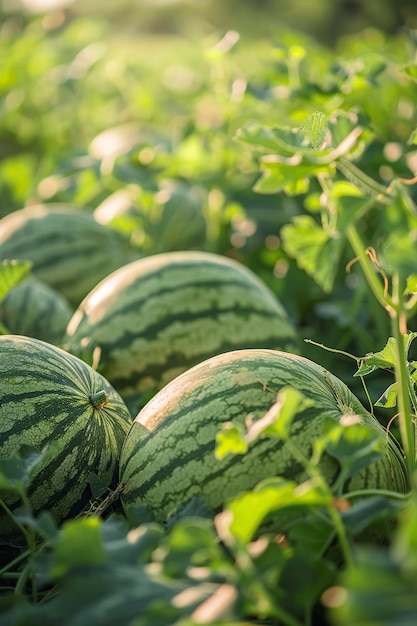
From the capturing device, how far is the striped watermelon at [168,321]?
162cm

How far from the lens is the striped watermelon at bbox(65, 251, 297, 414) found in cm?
162

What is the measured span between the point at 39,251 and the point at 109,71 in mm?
2000

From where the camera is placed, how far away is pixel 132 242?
252 centimetres

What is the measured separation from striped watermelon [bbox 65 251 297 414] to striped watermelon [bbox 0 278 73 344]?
0.20m

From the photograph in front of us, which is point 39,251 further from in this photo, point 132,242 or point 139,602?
point 139,602

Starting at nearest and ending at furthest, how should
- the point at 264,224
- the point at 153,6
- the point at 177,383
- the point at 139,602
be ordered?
the point at 139,602
the point at 177,383
the point at 264,224
the point at 153,6

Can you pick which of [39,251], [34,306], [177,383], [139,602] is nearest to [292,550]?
[139,602]

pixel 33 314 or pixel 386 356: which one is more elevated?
pixel 386 356

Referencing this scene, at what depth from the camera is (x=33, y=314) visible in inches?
75.8

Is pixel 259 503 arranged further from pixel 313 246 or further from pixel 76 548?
pixel 313 246

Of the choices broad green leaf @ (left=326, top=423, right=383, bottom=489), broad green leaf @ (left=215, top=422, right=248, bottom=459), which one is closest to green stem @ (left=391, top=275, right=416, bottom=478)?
broad green leaf @ (left=326, top=423, right=383, bottom=489)

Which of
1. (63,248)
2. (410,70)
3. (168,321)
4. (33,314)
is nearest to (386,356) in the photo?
(410,70)

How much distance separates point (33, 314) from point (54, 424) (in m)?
0.76

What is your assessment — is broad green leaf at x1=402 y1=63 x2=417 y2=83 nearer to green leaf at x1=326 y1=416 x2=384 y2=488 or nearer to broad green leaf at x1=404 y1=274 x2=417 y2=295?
broad green leaf at x1=404 y1=274 x2=417 y2=295
